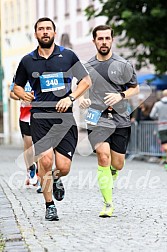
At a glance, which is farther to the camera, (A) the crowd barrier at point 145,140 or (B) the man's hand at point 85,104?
(A) the crowd barrier at point 145,140

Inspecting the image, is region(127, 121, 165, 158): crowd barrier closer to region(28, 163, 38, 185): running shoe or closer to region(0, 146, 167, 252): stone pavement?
region(0, 146, 167, 252): stone pavement

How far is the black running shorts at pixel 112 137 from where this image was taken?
32.0 feet

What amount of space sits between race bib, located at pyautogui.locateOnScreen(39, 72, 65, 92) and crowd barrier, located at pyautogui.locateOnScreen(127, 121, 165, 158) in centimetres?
1435

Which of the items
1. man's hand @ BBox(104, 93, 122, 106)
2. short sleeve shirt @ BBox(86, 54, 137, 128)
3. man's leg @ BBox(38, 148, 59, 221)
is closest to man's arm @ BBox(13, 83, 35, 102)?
man's leg @ BBox(38, 148, 59, 221)

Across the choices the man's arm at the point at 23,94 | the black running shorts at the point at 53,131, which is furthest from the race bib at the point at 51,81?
the black running shorts at the point at 53,131

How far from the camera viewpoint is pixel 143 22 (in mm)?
25469

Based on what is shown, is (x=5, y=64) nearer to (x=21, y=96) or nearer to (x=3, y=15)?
(x=3, y=15)

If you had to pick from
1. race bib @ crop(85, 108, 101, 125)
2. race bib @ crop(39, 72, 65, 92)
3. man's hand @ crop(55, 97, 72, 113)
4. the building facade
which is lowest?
the building facade

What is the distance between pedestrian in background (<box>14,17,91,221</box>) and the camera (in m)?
9.01

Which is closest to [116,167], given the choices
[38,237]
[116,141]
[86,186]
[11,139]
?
[116,141]

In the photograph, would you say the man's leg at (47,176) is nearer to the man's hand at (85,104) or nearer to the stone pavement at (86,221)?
the stone pavement at (86,221)

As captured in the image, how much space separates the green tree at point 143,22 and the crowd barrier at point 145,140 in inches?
82.7

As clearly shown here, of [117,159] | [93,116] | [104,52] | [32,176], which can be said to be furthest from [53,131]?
[32,176]

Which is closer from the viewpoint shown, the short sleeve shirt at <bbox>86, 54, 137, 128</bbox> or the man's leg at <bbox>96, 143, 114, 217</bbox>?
the man's leg at <bbox>96, 143, 114, 217</bbox>
